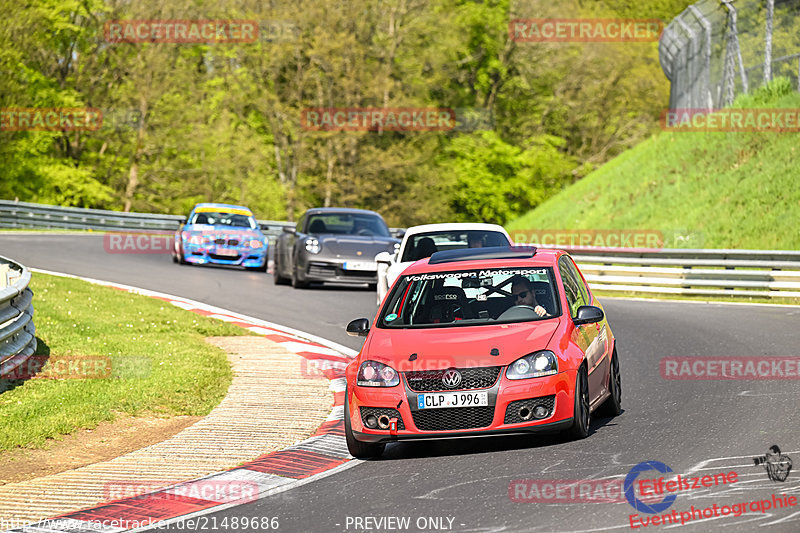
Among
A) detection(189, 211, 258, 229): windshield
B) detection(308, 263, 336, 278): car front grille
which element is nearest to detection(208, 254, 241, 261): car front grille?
detection(189, 211, 258, 229): windshield

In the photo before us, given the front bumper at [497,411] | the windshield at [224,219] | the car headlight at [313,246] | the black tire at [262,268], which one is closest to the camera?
the front bumper at [497,411]

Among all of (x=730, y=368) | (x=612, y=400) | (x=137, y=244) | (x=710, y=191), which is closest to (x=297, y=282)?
(x=730, y=368)

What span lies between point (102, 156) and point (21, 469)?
50306 mm

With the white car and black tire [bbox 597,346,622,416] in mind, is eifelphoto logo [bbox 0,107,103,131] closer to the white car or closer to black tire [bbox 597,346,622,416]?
the white car

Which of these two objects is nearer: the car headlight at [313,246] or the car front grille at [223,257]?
the car headlight at [313,246]

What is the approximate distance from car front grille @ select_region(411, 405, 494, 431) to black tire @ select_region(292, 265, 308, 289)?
1337 cm

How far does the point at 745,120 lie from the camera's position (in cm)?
2909

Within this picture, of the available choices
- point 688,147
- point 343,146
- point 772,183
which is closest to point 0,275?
point 772,183

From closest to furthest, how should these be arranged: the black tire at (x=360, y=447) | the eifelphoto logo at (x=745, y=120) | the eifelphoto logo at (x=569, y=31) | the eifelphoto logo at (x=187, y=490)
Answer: the eifelphoto logo at (x=187, y=490) < the black tire at (x=360, y=447) < the eifelphoto logo at (x=745, y=120) < the eifelphoto logo at (x=569, y=31)

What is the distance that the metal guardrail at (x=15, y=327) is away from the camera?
32.3 feet

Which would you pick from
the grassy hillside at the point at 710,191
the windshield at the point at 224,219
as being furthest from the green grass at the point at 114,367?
the grassy hillside at the point at 710,191

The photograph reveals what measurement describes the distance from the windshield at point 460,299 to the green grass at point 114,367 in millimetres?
2443

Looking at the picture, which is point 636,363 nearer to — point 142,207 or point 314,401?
point 314,401

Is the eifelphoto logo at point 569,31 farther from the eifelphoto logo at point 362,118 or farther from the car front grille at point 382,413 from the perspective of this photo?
the car front grille at point 382,413
